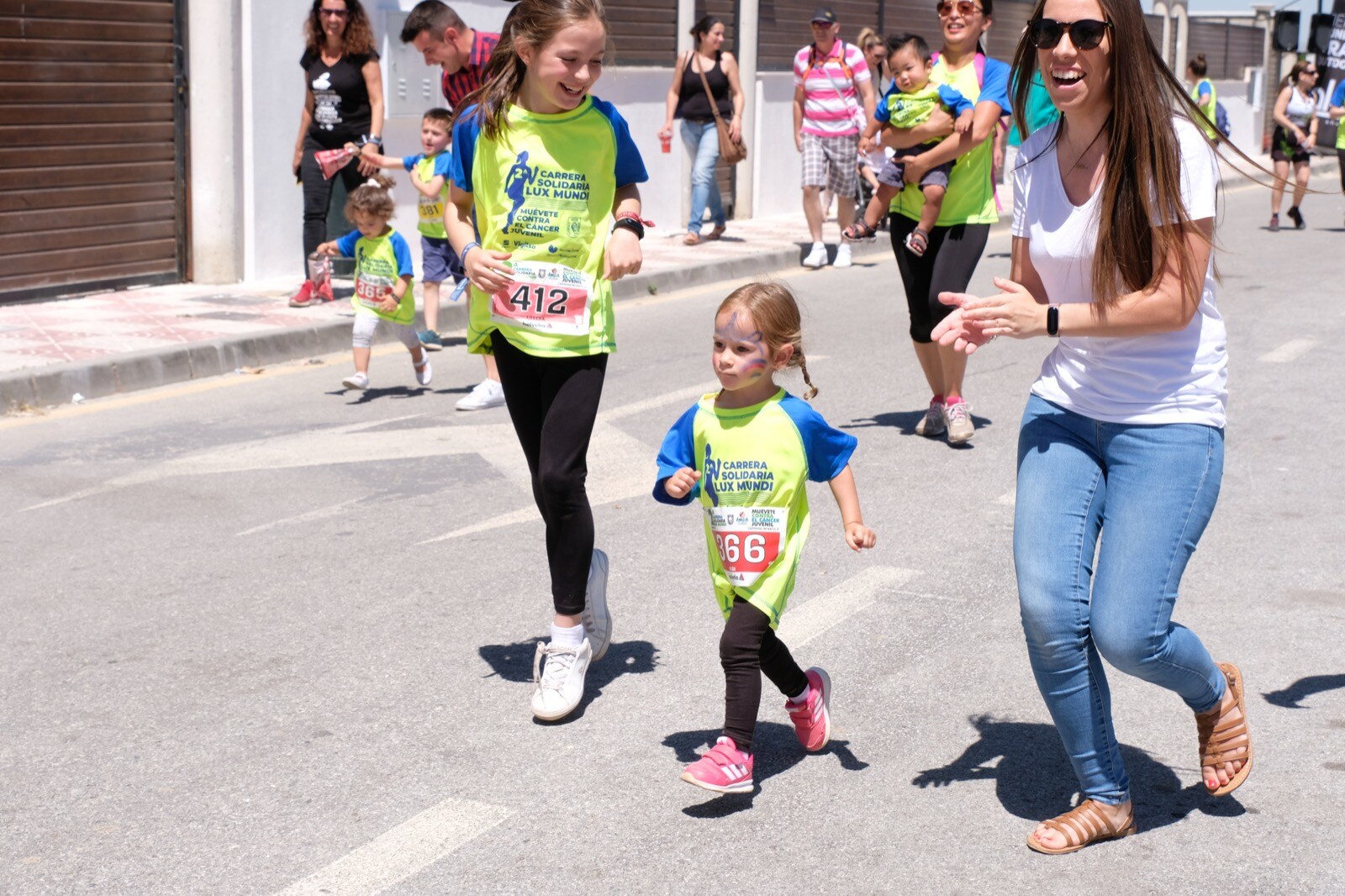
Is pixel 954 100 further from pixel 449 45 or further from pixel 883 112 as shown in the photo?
pixel 449 45

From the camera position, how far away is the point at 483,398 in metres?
8.66

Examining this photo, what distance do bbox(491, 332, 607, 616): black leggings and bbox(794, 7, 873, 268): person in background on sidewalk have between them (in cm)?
1100

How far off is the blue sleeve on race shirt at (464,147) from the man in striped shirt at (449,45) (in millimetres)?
4668

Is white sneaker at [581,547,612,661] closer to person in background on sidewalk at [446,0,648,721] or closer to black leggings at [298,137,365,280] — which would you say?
person in background on sidewalk at [446,0,648,721]

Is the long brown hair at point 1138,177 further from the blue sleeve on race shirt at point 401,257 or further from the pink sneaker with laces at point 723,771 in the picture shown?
the blue sleeve on race shirt at point 401,257

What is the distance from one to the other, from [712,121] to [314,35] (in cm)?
501

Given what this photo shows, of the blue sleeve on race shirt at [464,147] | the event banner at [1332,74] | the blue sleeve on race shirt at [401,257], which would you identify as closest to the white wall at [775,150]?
the event banner at [1332,74]

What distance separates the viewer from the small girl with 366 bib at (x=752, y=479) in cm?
382

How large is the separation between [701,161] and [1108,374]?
1275cm

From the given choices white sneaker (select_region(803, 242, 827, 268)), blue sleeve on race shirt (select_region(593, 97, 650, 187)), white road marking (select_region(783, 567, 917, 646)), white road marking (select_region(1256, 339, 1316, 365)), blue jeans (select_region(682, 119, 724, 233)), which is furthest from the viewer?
blue jeans (select_region(682, 119, 724, 233))

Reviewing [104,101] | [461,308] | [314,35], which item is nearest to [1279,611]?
[461,308]

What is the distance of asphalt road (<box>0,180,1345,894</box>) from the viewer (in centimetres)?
355

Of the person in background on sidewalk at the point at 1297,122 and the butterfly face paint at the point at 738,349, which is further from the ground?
the person in background on sidewalk at the point at 1297,122

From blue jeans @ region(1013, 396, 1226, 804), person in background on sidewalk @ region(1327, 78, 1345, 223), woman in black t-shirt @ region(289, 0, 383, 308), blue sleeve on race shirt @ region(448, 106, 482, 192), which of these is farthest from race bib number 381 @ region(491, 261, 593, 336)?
person in background on sidewalk @ region(1327, 78, 1345, 223)
